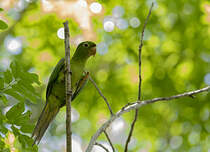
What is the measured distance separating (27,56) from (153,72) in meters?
3.16

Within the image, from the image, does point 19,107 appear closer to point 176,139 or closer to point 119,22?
point 119,22

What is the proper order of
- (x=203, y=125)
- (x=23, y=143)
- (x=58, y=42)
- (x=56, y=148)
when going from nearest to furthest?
(x=23, y=143), (x=203, y=125), (x=58, y=42), (x=56, y=148)

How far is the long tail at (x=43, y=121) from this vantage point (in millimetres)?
3742

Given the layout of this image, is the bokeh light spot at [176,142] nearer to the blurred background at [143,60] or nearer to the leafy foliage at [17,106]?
the blurred background at [143,60]

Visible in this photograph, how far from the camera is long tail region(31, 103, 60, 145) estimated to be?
3.74 m

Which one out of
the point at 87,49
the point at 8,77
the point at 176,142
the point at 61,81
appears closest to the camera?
the point at 8,77

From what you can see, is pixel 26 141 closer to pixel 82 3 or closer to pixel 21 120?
pixel 21 120

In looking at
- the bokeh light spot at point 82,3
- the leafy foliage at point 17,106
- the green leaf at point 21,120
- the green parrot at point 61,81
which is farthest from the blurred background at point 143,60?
the green leaf at point 21,120

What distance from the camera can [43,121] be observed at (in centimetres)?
413

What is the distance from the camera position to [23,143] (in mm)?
2266

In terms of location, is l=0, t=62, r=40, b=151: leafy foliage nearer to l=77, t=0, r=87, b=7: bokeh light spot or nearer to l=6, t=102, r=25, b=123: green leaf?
l=6, t=102, r=25, b=123: green leaf

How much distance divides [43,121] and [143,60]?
3507 millimetres

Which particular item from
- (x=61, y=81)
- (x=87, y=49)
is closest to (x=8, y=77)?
(x=61, y=81)

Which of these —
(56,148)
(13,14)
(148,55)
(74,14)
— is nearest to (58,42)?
(13,14)
